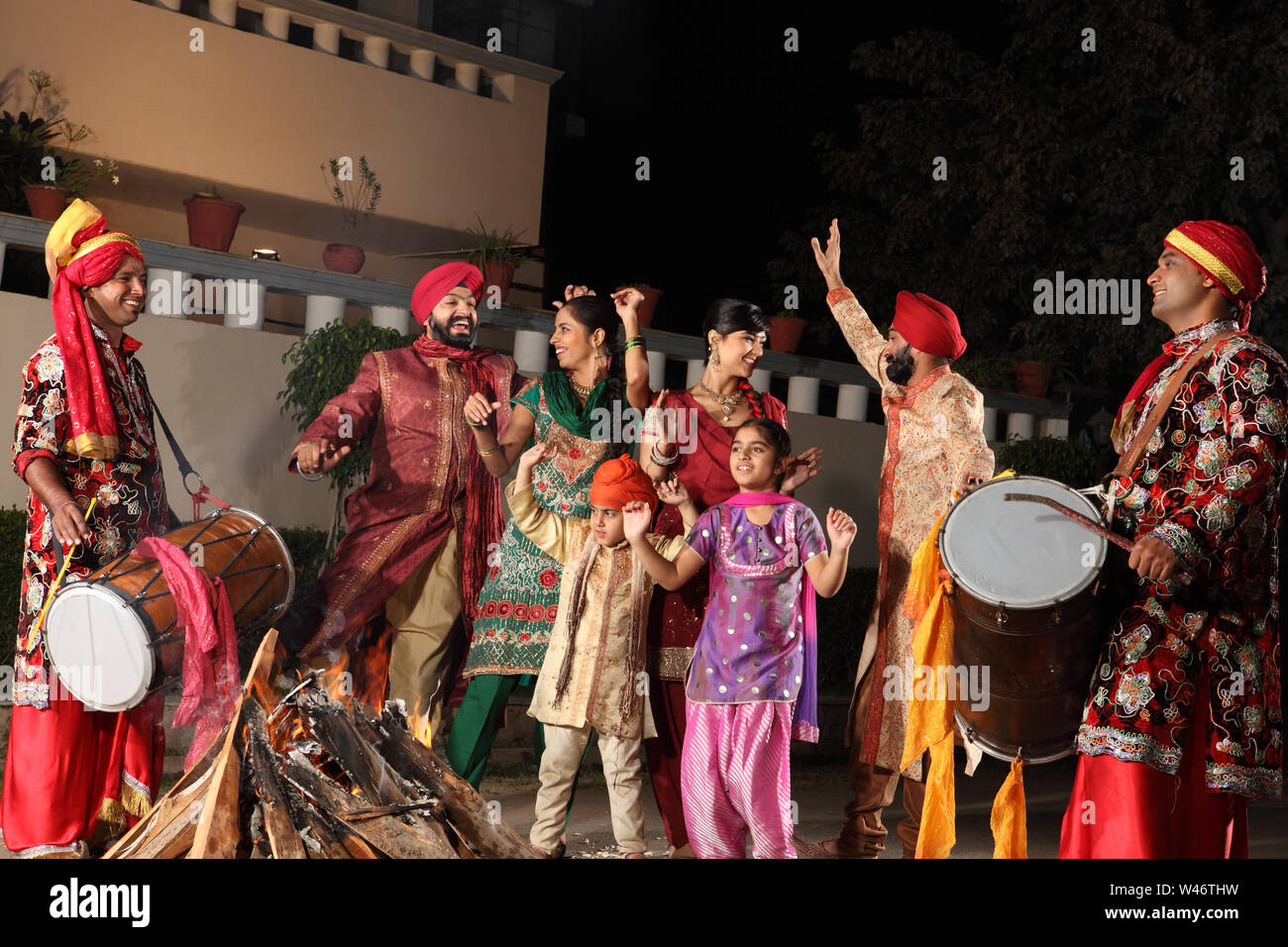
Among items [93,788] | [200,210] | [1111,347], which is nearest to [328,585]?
[93,788]

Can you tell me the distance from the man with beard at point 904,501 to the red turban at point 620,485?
97 centimetres

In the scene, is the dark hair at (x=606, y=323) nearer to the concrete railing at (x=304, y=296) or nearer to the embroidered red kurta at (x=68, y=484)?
the embroidered red kurta at (x=68, y=484)

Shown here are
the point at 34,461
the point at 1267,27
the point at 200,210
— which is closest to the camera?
the point at 34,461

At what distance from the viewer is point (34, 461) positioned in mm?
4324

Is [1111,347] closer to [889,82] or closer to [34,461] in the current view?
[889,82]

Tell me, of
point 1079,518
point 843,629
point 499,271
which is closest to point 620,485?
point 1079,518

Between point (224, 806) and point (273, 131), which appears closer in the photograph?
point (224, 806)

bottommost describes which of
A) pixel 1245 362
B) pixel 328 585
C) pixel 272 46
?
pixel 328 585

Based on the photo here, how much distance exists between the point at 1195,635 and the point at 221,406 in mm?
4988

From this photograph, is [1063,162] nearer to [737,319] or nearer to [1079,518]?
[737,319]

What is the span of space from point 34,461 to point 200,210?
4928mm

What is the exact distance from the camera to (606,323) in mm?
5000

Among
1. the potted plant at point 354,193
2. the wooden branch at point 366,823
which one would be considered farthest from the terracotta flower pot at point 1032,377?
the wooden branch at point 366,823

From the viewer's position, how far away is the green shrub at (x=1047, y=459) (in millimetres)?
10336
